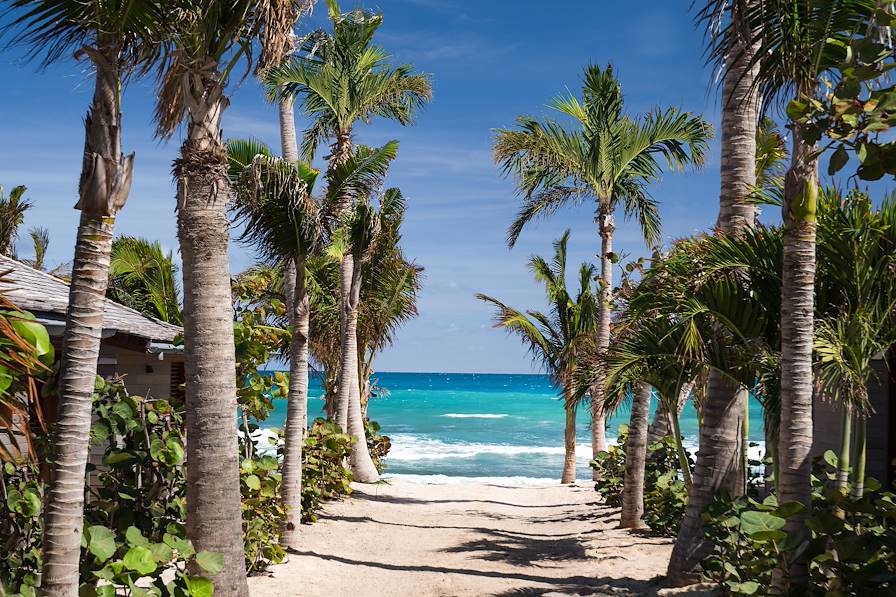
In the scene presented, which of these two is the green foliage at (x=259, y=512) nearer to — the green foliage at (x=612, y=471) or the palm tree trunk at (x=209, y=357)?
the palm tree trunk at (x=209, y=357)

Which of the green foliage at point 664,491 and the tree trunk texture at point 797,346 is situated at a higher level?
the tree trunk texture at point 797,346

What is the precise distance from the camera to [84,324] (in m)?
4.20

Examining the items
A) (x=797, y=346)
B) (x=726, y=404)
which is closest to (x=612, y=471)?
(x=726, y=404)

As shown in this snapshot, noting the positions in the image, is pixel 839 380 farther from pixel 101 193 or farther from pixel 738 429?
pixel 101 193

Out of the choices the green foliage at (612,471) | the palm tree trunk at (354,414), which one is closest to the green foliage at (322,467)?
the palm tree trunk at (354,414)

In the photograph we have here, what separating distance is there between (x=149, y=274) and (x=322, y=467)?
9.31 m

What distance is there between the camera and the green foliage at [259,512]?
26.4ft

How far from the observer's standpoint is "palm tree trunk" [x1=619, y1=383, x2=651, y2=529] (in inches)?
443

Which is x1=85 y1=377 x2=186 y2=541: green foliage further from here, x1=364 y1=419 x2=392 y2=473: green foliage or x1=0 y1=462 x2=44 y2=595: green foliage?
x1=364 y1=419 x2=392 y2=473: green foliage

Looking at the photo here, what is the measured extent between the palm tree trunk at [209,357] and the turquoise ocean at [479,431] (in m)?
6.71

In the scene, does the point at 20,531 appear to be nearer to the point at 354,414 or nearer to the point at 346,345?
the point at 346,345

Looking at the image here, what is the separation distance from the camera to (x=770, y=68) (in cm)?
586

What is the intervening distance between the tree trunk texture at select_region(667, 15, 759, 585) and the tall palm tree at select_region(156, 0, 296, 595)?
417cm

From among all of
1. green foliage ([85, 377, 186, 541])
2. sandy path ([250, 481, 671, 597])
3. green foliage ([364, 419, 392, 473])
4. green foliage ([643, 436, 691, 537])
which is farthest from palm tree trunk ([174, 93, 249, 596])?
green foliage ([364, 419, 392, 473])
